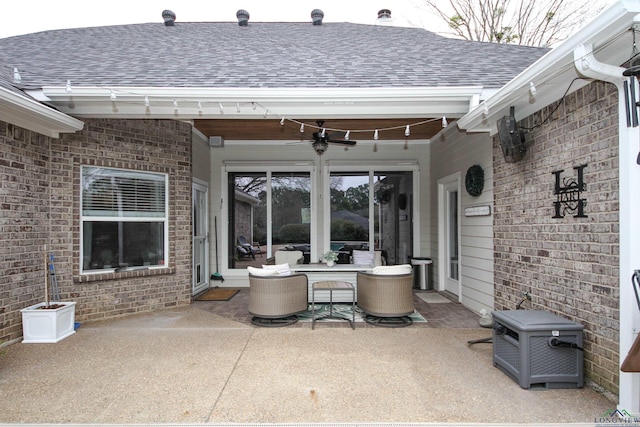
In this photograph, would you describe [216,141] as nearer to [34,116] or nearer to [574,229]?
[34,116]

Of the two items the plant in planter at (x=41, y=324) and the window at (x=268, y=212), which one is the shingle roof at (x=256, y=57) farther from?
the plant in planter at (x=41, y=324)

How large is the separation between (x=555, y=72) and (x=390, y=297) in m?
2.97

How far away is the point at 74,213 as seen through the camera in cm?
461

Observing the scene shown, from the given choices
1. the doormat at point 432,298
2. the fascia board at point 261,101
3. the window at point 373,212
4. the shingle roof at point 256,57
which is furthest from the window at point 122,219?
the doormat at point 432,298

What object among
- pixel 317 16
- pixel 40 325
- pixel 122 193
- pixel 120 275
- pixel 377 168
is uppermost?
pixel 317 16

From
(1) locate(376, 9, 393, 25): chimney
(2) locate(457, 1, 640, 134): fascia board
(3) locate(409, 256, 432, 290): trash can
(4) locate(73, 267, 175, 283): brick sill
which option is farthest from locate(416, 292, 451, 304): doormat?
(1) locate(376, 9, 393, 25): chimney

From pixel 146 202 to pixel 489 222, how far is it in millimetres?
5020

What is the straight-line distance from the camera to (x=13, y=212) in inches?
154

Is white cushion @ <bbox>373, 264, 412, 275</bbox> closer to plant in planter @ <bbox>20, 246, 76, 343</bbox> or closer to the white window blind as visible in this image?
the white window blind

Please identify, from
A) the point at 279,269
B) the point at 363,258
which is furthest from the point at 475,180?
the point at 279,269

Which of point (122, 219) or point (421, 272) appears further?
point (421, 272)

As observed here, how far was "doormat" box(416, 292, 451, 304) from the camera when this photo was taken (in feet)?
19.6

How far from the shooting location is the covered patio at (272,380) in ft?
8.15

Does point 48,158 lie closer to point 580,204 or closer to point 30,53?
point 30,53
